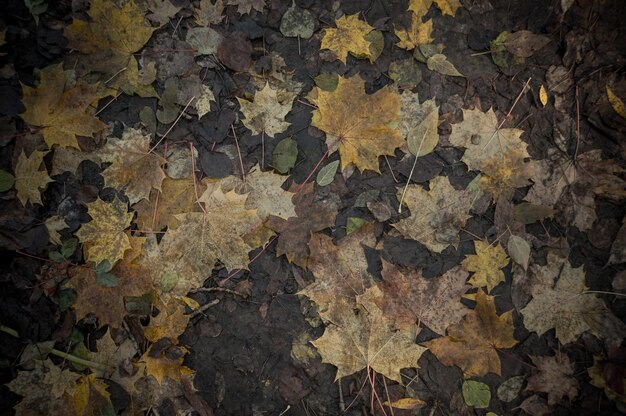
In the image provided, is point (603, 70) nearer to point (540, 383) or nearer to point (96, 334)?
point (540, 383)

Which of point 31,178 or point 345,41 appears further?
point 345,41

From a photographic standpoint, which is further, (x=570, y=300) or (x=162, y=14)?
(x=162, y=14)

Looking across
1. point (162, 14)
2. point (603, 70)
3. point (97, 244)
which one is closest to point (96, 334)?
point (97, 244)

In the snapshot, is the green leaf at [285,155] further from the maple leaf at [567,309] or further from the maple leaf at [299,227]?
the maple leaf at [567,309]

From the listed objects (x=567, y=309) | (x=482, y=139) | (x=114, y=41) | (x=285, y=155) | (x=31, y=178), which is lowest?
(x=567, y=309)

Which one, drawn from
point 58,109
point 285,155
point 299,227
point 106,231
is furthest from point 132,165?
point 299,227

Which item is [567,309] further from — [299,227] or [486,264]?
[299,227]

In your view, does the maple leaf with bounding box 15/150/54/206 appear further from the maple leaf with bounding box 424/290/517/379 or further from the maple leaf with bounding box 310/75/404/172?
the maple leaf with bounding box 424/290/517/379
